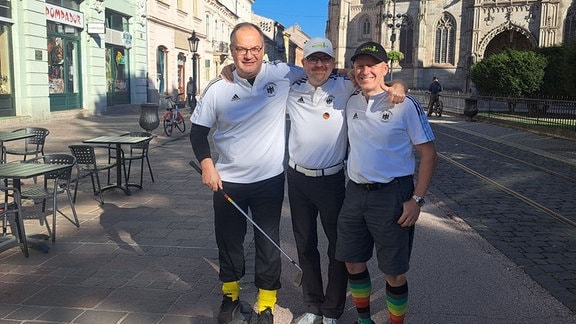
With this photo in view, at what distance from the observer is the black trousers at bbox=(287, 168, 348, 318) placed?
338 cm

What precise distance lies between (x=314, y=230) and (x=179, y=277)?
1.47 m

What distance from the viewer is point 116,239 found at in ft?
18.1

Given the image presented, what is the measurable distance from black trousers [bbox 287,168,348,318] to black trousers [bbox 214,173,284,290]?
5.3 inches

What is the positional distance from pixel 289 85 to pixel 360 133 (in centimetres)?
68

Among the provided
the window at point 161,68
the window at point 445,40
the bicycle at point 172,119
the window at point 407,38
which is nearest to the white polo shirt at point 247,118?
the bicycle at point 172,119

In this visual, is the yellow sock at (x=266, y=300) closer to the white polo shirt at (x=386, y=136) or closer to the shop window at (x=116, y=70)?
the white polo shirt at (x=386, y=136)

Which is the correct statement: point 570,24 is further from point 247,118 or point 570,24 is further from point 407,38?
point 247,118

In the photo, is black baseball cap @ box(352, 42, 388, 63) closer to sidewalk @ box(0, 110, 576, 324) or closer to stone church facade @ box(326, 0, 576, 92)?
sidewalk @ box(0, 110, 576, 324)

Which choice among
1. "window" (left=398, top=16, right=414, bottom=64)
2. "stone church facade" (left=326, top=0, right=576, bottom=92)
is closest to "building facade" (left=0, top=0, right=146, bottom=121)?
"stone church facade" (left=326, top=0, right=576, bottom=92)

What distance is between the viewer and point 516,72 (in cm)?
2567

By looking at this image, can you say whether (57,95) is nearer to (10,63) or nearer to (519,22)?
(10,63)

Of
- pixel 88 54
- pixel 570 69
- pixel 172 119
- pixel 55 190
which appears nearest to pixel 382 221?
pixel 55 190

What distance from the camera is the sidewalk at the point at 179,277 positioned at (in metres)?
3.72

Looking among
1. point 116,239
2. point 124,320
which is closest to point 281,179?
point 124,320
